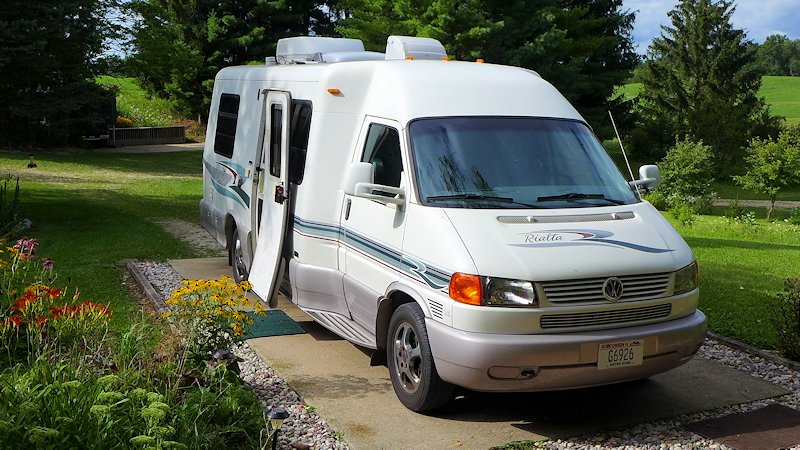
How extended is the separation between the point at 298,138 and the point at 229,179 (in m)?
2.38

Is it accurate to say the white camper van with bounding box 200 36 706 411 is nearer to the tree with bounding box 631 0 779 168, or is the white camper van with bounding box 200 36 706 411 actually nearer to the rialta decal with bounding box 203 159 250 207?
the rialta decal with bounding box 203 159 250 207

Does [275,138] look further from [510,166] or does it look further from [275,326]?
[510,166]

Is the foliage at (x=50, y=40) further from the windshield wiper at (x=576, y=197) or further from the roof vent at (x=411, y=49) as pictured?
the windshield wiper at (x=576, y=197)

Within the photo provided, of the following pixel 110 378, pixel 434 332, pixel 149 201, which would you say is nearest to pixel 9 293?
pixel 110 378

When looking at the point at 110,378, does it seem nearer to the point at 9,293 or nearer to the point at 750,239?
the point at 9,293

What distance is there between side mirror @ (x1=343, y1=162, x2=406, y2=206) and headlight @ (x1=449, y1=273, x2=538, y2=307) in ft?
3.61

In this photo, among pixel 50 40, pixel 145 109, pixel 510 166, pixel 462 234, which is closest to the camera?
pixel 462 234

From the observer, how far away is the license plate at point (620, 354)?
5.46 m

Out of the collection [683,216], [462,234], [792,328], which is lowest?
[683,216]

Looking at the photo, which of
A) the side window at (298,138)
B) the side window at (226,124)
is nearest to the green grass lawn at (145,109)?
→ the side window at (226,124)

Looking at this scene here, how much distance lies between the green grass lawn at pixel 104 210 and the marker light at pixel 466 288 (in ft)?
11.7

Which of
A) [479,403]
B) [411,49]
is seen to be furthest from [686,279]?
[411,49]

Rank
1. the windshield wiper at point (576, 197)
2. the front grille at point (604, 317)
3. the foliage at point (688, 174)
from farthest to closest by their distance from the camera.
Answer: the foliage at point (688, 174) < the windshield wiper at point (576, 197) < the front grille at point (604, 317)

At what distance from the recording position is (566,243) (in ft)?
18.3
